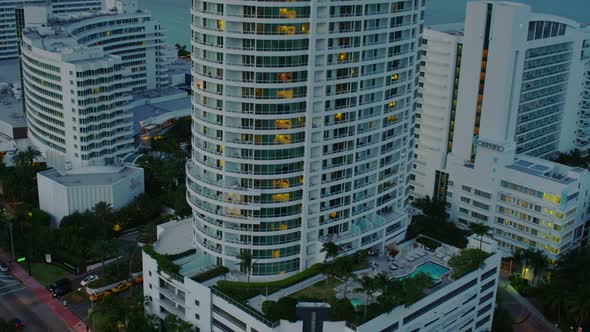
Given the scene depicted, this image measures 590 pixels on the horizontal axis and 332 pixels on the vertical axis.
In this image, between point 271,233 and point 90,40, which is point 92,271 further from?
point 90,40

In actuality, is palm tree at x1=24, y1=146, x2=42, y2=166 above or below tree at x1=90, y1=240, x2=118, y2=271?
above

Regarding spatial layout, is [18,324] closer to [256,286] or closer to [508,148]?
[256,286]

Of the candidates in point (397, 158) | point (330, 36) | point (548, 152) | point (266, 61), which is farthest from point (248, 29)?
point (548, 152)

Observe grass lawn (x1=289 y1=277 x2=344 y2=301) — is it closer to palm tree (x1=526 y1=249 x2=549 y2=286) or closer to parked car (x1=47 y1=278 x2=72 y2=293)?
palm tree (x1=526 y1=249 x2=549 y2=286)

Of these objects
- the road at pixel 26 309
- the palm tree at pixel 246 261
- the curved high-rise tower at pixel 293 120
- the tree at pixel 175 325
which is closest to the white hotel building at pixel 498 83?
the curved high-rise tower at pixel 293 120

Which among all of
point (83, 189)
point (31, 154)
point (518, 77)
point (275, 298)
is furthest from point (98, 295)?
point (518, 77)

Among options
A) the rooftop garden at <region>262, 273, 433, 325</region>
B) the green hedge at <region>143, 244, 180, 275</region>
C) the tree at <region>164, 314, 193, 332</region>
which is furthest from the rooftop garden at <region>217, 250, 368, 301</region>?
the green hedge at <region>143, 244, 180, 275</region>
